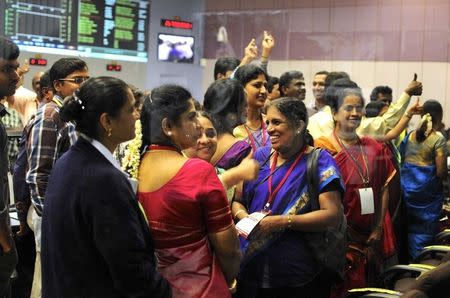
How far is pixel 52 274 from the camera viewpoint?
75.9 inches

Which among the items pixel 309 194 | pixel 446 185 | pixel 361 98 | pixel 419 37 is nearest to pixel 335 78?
pixel 361 98

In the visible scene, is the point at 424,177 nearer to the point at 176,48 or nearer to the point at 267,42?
the point at 267,42

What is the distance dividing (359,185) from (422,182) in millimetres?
1725

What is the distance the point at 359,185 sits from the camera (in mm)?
3414

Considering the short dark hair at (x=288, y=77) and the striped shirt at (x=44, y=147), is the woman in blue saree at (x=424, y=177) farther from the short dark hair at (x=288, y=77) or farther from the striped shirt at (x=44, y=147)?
the striped shirt at (x=44, y=147)

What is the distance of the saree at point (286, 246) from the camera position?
2.77 meters

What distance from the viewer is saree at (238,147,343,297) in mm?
2766

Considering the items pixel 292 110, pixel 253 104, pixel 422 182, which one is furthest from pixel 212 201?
pixel 422 182

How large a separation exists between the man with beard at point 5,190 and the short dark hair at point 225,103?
82 centimetres

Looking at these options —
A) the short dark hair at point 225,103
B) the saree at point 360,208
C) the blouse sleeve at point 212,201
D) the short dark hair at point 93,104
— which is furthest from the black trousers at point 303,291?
the short dark hair at point 93,104

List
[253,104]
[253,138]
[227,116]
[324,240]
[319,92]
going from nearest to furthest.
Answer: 1. [324,240]
2. [227,116]
3. [253,138]
4. [253,104]
5. [319,92]

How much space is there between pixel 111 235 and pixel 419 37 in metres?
3.05

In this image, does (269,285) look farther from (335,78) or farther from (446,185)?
(446,185)

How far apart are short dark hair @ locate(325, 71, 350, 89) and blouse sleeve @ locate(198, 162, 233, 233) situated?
6.99 feet
